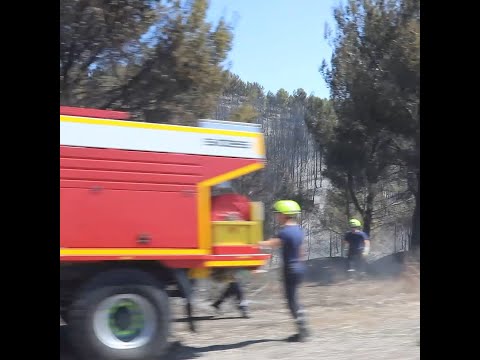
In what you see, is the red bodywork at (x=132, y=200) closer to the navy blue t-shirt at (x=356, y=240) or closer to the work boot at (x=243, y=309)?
the work boot at (x=243, y=309)

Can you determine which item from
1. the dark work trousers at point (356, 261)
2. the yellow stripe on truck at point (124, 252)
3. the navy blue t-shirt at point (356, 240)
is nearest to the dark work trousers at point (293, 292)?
the yellow stripe on truck at point (124, 252)

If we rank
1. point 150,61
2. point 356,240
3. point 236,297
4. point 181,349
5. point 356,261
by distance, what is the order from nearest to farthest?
point 181,349 → point 236,297 → point 150,61 → point 356,240 → point 356,261

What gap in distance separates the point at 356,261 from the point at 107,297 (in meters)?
10.4

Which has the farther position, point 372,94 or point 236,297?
point 372,94

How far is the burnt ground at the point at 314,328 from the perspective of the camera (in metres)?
6.61

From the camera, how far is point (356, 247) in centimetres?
1485

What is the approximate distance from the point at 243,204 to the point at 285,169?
877 inches

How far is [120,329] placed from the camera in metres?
5.93

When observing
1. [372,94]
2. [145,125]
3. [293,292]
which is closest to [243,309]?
[293,292]

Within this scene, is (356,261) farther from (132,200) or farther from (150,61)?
(132,200)

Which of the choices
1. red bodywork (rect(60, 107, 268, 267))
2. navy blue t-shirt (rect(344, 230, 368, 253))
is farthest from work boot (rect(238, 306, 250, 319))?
navy blue t-shirt (rect(344, 230, 368, 253))

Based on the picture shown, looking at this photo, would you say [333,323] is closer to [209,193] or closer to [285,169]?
[209,193]
